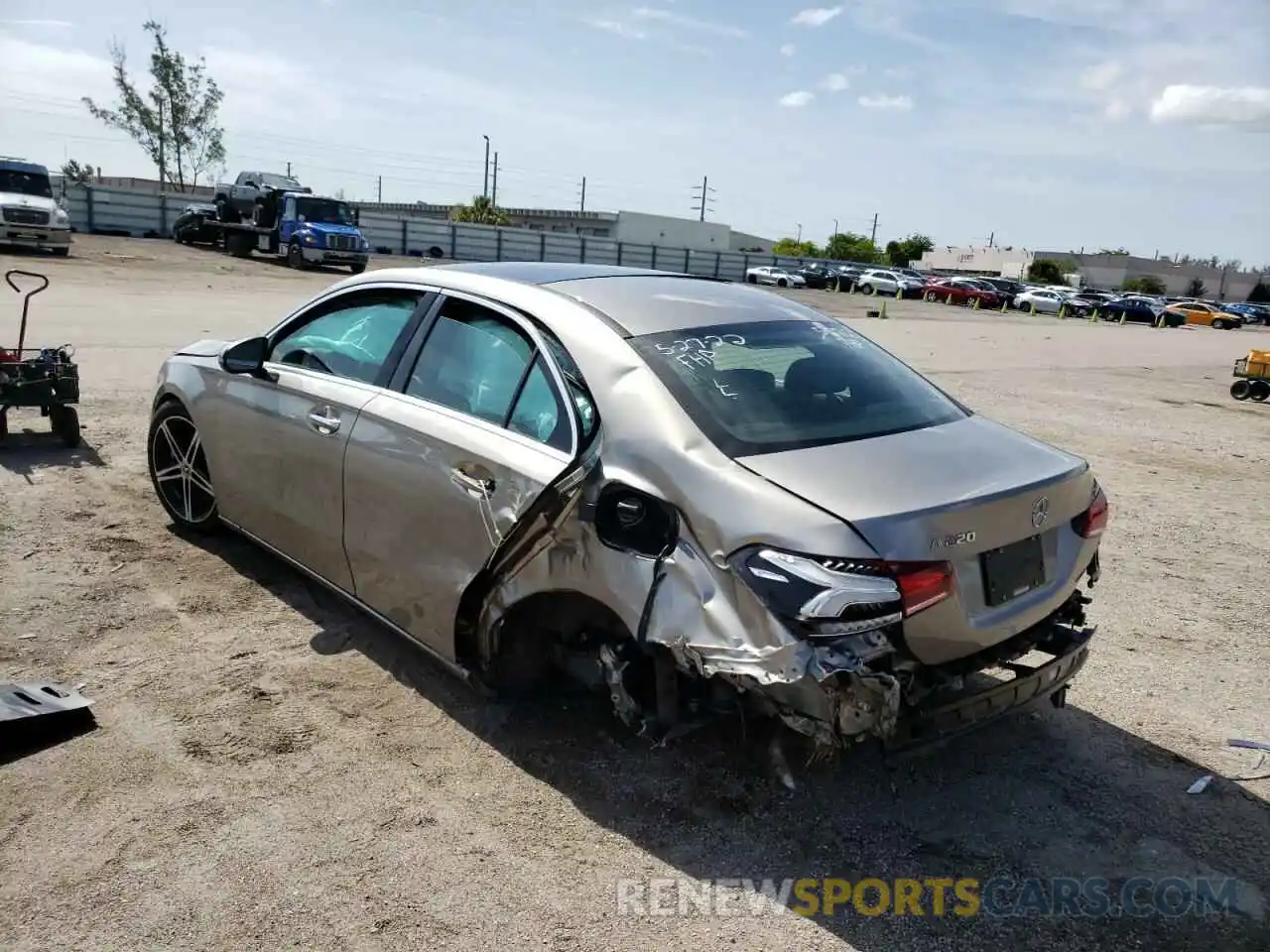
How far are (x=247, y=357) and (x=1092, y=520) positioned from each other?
3573mm

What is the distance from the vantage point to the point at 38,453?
6781 millimetres

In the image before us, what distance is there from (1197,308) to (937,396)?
56.5m

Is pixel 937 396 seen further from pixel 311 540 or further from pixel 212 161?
pixel 212 161

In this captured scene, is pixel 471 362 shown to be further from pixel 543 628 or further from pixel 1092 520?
pixel 1092 520

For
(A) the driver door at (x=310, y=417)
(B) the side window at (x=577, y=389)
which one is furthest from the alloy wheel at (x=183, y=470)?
(B) the side window at (x=577, y=389)

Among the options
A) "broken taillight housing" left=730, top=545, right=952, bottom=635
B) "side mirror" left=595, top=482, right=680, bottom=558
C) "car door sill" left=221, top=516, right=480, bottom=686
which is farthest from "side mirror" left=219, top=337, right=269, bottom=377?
"broken taillight housing" left=730, top=545, right=952, bottom=635

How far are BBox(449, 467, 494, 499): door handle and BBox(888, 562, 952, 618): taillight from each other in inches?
53.3

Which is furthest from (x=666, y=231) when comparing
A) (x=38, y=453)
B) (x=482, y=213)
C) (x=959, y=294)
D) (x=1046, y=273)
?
→ (x=38, y=453)

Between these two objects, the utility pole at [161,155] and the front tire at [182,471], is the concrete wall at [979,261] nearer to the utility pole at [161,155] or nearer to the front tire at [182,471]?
the utility pole at [161,155]

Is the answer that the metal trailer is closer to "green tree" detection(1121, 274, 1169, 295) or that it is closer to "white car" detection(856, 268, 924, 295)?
"white car" detection(856, 268, 924, 295)

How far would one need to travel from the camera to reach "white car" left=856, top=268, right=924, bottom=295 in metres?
52.2

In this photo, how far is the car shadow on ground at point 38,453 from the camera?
254 inches

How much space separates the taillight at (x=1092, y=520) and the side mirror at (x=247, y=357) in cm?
342

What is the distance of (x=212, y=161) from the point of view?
56562 millimetres
